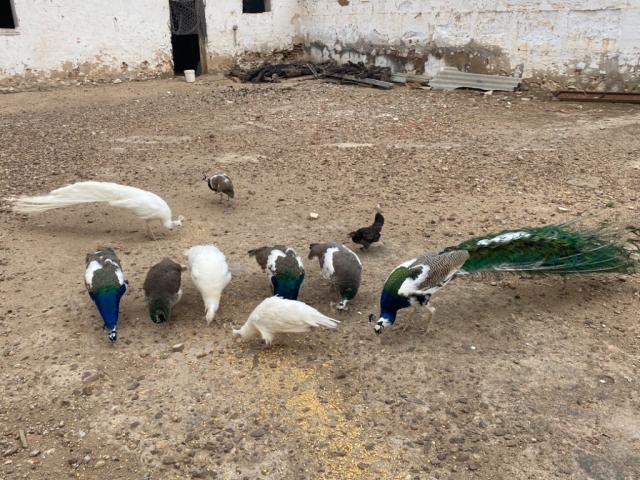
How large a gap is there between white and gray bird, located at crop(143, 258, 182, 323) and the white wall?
1224 centimetres

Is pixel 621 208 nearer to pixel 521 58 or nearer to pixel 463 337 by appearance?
pixel 463 337

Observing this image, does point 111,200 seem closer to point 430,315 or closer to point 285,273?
point 285,273

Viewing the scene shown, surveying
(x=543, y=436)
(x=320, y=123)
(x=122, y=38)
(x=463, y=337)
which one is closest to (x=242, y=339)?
(x=463, y=337)

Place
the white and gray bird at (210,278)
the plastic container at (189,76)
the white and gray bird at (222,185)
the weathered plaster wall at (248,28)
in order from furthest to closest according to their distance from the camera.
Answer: the weathered plaster wall at (248,28) < the plastic container at (189,76) < the white and gray bird at (222,185) < the white and gray bird at (210,278)

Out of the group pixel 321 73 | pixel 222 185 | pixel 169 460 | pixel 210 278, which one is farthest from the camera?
pixel 321 73

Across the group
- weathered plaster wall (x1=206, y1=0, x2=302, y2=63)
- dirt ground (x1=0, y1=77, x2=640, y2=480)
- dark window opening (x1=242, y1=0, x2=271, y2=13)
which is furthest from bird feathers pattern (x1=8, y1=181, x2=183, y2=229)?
dark window opening (x1=242, y1=0, x2=271, y2=13)

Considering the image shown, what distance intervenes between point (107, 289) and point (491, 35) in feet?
35.2

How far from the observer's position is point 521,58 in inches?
451

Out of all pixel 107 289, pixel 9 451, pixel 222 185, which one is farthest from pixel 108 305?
pixel 222 185

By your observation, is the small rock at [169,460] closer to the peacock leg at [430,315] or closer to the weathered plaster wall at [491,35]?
the peacock leg at [430,315]

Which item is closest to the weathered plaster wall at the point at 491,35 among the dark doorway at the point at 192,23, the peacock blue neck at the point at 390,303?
the dark doorway at the point at 192,23

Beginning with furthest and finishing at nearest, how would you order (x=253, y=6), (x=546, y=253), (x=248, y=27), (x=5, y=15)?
1. (x=253, y=6)
2. (x=5, y=15)
3. (x=248, y=27)
4. (x=546, y=253)

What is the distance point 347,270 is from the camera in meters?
4.07

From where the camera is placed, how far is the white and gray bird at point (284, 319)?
11.4 feet
